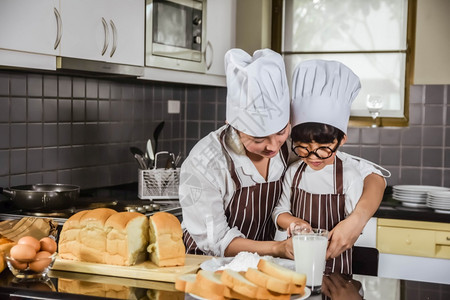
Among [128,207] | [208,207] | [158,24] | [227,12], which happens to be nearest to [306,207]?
[208,207]

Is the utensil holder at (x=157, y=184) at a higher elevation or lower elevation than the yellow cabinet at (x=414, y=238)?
higher

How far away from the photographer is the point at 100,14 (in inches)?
108

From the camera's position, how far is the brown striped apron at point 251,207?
6.14 ft

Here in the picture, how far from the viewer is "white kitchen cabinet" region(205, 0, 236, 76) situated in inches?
145

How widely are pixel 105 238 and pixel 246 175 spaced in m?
0.45

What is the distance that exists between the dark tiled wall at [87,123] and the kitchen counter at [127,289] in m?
1.35

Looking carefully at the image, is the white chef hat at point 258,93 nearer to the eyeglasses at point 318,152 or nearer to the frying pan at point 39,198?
the eyeglasses at point 318,152

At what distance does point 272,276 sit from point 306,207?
0.55m

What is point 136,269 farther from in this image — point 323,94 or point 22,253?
point 323,94

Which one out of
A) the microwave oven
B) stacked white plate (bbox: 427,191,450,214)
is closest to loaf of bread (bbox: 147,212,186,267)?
the microwave oven

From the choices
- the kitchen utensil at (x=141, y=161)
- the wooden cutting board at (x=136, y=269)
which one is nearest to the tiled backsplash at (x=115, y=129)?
the kitchen utensil at (x=141, y=161)

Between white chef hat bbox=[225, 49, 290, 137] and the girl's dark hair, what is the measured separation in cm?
10

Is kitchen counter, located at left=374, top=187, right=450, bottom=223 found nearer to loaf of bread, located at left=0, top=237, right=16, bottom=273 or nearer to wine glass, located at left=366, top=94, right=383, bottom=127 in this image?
wine glass, located at left=366, top=94, right=383, bottom=127

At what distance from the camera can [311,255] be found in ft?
4.79
